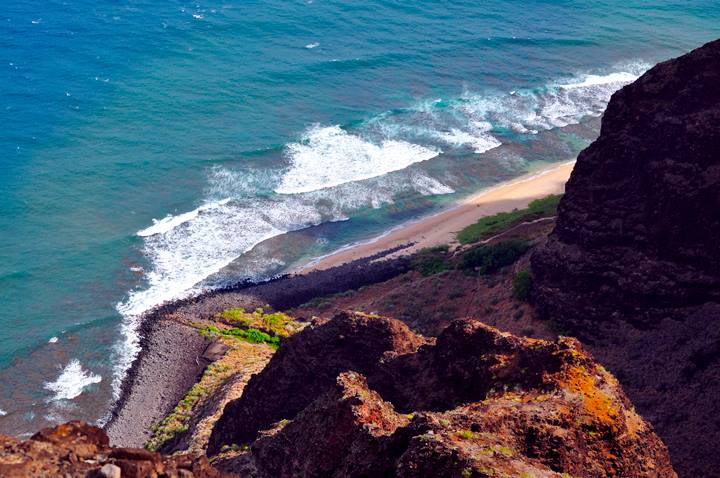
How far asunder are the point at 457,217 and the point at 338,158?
523 inches

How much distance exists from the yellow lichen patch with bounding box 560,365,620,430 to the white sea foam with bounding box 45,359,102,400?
2749 centimetres

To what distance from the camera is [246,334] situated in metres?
44.2

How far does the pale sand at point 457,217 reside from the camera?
53125 millimetres

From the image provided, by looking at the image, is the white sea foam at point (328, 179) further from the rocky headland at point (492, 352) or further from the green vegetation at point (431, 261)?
the green vegetation at point (431, 261)

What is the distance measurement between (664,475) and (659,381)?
12084mm

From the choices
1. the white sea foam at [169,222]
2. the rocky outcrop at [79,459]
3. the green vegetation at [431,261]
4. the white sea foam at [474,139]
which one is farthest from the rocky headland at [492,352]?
the white sea foam at [474,139]

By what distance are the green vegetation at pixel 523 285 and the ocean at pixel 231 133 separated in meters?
17.4

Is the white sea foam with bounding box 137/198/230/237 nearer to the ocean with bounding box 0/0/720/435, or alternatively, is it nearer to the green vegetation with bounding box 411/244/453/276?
the ocean with bounding box 0/0/720/435

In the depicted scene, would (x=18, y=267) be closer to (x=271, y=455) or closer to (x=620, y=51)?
(x=271, y=455)

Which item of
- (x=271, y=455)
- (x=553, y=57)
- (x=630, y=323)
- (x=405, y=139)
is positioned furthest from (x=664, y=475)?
(x=553, y=57)

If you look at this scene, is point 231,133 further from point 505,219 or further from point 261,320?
point 261,320

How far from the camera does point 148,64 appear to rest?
266ft

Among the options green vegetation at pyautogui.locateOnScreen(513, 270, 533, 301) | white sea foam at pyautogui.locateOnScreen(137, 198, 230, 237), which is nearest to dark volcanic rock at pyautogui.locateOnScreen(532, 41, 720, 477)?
green vegetation at pyautogui.locateOnScreen(513, 270, 533, 301)

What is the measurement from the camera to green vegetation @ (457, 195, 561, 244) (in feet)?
167
